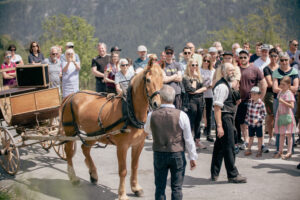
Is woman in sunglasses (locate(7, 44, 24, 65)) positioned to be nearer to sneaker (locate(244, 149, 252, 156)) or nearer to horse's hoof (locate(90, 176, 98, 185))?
horse's hoof (locate(90, 176, 98, 185))

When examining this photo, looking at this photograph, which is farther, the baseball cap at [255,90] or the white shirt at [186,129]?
the baseball cap at [255,90]

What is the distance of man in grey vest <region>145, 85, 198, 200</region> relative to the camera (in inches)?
178

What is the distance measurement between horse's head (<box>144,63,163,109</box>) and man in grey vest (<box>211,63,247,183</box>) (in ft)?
4.72

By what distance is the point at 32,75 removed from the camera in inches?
318

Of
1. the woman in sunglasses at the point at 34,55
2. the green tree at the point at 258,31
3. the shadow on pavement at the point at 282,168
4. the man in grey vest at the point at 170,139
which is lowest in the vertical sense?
the shadow on pavement at the point at 282,168

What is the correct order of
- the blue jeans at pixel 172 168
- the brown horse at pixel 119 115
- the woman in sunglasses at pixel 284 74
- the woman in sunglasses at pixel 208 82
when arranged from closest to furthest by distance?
the blue jeans at pixel 172 168, the brown horse at pixel 119 115, the woman in sunglasses at pixel 284 74, the woman in sunglasses at pixel 208 82

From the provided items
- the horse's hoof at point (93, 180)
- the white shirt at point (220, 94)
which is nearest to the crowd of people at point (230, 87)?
the white shirt at point (220, 94)

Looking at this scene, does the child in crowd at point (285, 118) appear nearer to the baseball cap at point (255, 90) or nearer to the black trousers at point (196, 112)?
the baseball cap at point (255, 90)

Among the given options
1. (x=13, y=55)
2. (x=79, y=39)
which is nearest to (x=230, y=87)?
(x=13, y=55)

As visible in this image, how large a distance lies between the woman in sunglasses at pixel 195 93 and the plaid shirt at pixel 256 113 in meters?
1.27

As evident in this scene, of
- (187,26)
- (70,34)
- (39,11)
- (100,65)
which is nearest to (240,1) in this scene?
(187,26)

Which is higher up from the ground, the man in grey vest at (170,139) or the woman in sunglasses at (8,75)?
the woman in sunglasses at (8,75)

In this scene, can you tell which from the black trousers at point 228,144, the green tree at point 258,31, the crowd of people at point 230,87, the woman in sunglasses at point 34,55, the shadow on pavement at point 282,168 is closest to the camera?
the black trousers at point 228,144

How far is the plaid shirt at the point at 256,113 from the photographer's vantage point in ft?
27.5
